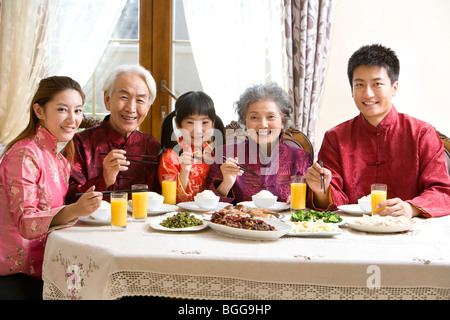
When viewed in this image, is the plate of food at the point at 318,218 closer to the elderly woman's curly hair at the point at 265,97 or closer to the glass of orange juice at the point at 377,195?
the glass of orange juice at the point at 377,195

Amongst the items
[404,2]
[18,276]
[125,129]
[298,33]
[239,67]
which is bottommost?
[18,276]

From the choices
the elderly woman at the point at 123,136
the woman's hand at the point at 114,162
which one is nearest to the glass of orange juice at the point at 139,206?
the woman's hand at the point at 114,162

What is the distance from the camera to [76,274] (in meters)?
1.32

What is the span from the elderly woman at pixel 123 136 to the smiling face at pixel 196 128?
225mm

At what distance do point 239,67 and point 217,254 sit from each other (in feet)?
8.70

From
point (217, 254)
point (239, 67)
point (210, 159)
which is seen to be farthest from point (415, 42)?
point (217, 254)

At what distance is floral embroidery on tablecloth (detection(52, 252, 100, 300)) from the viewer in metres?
1.28

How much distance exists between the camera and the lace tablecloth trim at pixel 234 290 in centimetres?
119

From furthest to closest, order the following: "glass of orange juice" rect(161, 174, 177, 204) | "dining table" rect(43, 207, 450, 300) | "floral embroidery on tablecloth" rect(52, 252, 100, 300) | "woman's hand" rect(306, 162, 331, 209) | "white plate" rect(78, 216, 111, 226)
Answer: "glass of orange juice" rect(161, 174, 177, 204) → "woman's hand" rect(306, 162, 331, 209) → "white plate" rect(78, 216, 111, 226) → "floral embroidery on tablecloth" rect(52, 252, 100, 300) → "dining table" rect(43, 207, 450, 300)

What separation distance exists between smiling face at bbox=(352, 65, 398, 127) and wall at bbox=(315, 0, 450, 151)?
141 centimetres

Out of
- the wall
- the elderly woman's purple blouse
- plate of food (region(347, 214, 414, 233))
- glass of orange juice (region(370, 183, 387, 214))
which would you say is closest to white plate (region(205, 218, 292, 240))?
plate of food (region(347, 214, 414, 233))

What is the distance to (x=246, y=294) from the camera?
1.21 m

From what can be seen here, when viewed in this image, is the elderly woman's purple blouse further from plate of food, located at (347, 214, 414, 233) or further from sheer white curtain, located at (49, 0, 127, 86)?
sheer white curtain, located at (49, 0, 127, 86)

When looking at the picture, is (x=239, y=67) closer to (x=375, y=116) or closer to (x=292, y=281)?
(x=375, y=116)
